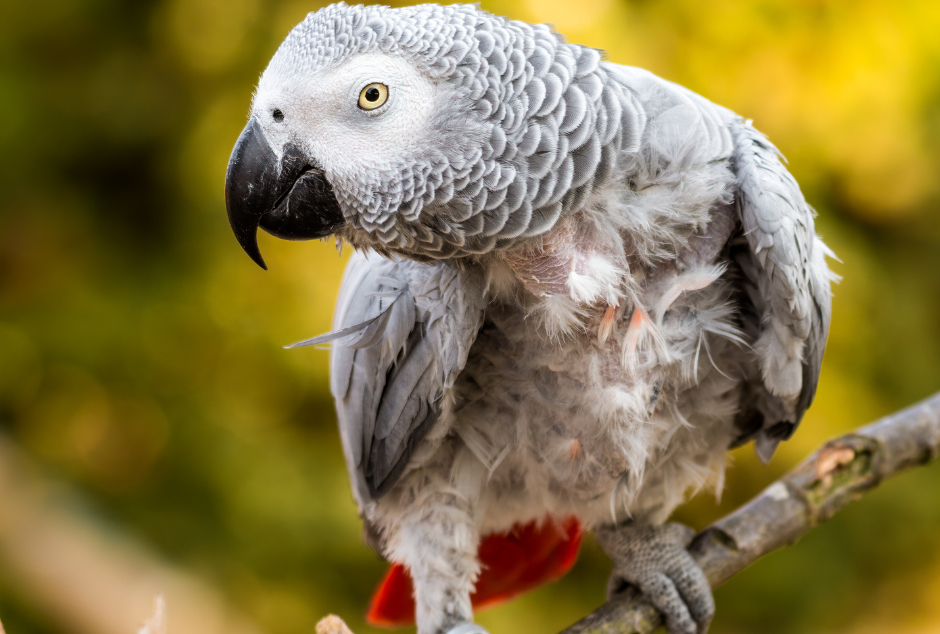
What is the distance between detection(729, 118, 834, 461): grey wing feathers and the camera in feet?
2.74

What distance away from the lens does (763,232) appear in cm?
83

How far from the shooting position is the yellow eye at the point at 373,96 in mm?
707

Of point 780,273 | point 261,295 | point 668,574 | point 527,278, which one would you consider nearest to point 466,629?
point 668,574

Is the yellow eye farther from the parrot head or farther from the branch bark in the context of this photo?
the branch bark

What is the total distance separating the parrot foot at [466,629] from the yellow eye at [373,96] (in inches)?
27.1

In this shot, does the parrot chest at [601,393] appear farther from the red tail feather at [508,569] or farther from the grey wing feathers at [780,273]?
the red tail feather at [508,569]

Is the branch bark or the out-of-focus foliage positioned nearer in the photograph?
the branch bark

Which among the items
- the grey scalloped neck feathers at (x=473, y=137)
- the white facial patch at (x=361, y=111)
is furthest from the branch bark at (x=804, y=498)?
the white facial patch at (x=361, y=111)

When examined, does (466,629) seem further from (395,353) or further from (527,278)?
(527,278)

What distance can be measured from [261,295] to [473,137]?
1.15m

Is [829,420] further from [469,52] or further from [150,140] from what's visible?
[150,140]

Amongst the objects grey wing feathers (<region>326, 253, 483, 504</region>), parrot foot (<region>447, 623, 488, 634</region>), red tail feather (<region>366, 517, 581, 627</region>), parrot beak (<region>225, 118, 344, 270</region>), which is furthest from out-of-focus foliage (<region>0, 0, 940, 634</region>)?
parrot beak (<region>225, 118, 344, 270</region>)

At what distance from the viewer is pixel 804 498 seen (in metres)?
1.13

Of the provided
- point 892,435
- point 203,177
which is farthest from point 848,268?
point 203,177
